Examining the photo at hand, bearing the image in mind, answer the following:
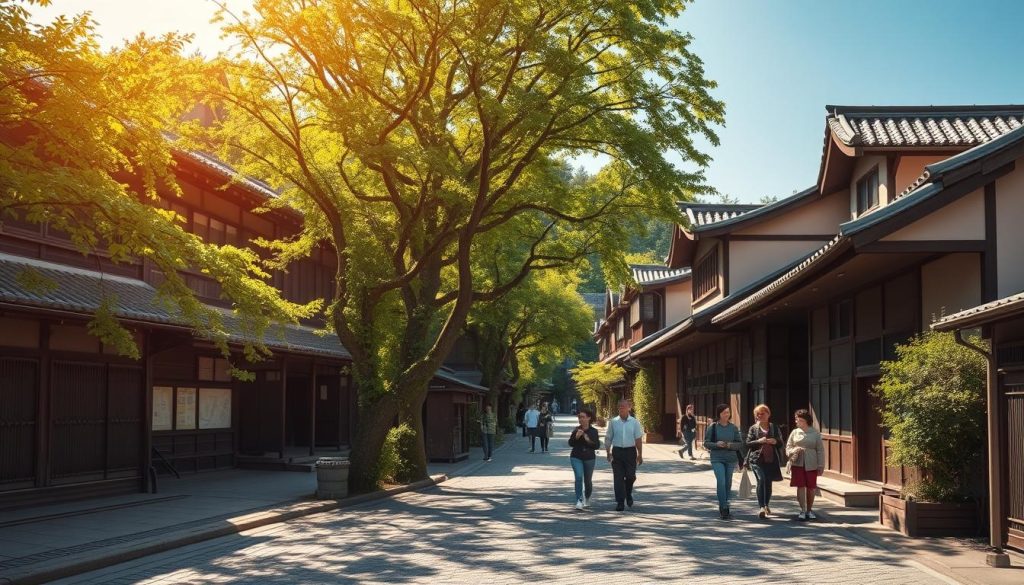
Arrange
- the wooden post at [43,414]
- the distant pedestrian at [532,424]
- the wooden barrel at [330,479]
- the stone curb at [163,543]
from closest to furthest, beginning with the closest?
1. the stone curb at [163,543]
2. the wooden post at [43,414]
3. the wooden barrel at [330,479]
4. the distant pedestrian at [532,424]

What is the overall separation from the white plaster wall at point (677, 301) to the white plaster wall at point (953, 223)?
109 feet

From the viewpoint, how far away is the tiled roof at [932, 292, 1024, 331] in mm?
9789

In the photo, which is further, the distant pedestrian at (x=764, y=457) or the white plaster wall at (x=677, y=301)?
the white plaster wall at (x=677, y=301)

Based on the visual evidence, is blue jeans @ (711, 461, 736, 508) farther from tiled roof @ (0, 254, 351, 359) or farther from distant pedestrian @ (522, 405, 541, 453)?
distant pedestrian @ (522, 405, 541, 453)

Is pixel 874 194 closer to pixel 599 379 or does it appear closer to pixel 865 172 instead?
pixel 865 172

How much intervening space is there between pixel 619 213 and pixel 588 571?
13.2m

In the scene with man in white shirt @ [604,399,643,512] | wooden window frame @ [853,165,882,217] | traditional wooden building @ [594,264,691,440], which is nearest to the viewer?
man in white shirt @ [604,399,643,512]

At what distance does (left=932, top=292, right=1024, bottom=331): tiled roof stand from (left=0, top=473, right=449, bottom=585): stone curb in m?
9.59

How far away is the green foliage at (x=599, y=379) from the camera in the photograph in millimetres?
57188

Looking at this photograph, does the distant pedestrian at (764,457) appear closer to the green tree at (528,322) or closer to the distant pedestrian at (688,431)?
the distant pedestrian at (688,431)

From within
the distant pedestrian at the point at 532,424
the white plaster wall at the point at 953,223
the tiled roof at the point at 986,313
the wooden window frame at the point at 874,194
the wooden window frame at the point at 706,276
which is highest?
the wooden window frame at the point at 874,194

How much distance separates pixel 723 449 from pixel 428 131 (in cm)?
934

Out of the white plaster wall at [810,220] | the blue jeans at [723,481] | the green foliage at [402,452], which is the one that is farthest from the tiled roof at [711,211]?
the blue jeans at [723,481]

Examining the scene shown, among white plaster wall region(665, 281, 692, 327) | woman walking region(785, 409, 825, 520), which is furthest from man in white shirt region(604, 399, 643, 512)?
white plaster wall region(665, 281, 692, 327)
